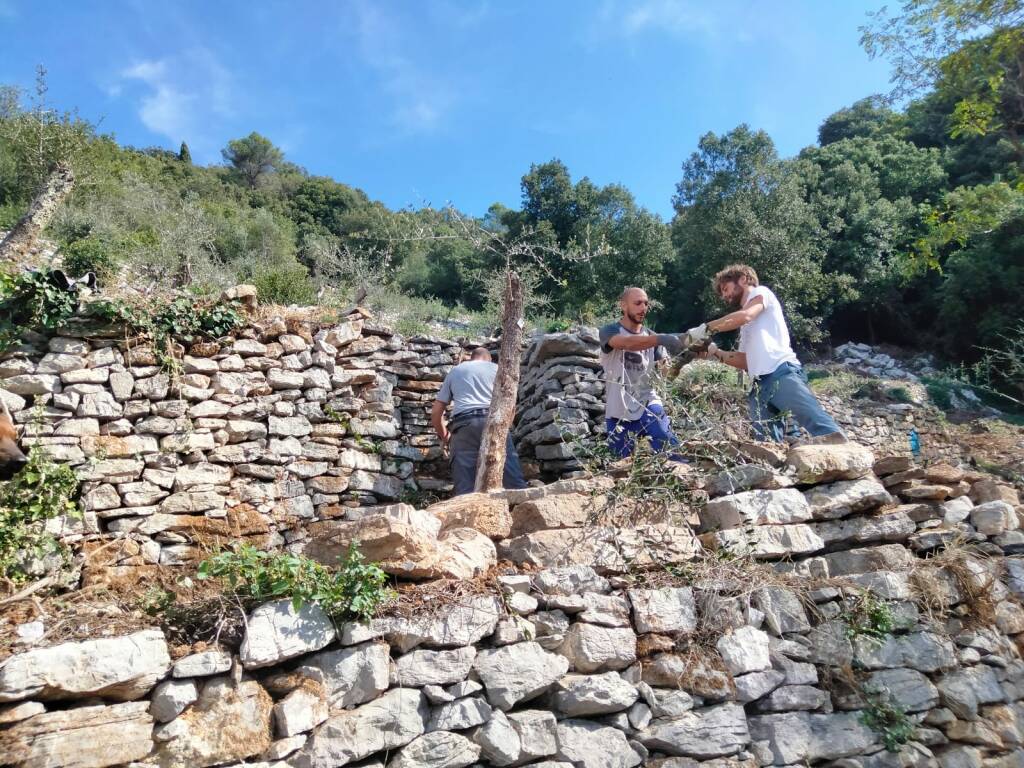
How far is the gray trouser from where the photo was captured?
5.64m

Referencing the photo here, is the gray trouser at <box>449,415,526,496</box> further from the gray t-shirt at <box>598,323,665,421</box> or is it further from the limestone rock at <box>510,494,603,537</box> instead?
the limestone rock at <box>510,494,603,537</box>

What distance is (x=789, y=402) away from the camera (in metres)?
4.52

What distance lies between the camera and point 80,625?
3.13m

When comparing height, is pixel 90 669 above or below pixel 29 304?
below

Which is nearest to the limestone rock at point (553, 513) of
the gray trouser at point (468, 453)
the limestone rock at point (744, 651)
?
the limestone rock at point (744, 651)

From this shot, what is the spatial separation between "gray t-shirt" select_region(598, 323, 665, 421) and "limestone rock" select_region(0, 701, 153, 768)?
3.46 m

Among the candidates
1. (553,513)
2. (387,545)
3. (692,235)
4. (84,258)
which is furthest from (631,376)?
(692,235)

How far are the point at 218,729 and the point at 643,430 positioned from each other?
3269mm

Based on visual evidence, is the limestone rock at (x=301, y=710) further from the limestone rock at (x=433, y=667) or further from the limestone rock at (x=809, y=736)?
the limestone rock at (x=809, y=736)

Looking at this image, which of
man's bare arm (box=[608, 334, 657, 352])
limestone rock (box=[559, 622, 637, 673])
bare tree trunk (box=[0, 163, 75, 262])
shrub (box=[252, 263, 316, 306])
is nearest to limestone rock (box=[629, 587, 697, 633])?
limestone rock (box=[559, 622, 637, 673])

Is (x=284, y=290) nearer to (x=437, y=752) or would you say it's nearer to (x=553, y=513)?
(x=553, y=513)

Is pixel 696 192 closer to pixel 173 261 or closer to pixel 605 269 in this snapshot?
pixel 605 269

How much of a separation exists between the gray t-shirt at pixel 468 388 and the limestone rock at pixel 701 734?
3207mm

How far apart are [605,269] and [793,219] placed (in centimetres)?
552
